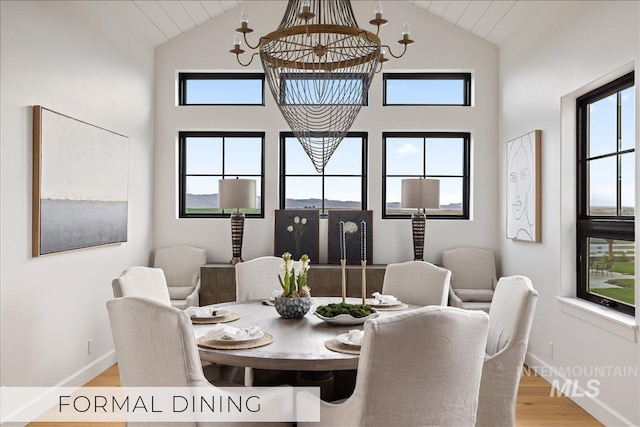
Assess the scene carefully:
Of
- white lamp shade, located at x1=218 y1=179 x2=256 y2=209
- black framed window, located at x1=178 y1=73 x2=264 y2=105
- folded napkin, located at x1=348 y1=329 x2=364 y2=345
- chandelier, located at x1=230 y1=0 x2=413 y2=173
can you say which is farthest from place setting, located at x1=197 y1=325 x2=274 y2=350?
black framed window, located at x1=178 y1=73 x2=264 y2=105

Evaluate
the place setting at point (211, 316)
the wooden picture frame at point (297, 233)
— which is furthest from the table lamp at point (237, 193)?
the place setting at point (211, 316)

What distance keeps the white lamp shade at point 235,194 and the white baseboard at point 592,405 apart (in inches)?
108

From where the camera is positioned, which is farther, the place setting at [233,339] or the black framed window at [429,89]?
the black framed window at [429,89]

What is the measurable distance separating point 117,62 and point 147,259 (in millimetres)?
1816

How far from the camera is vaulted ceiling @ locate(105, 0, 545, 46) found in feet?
14.0

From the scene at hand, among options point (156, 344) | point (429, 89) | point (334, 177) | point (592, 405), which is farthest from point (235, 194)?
point (592, 405)

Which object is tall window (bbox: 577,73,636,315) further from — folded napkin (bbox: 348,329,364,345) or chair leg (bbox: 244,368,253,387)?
chair leg (bbox: 244,368,253,387)

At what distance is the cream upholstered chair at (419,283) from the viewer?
11.1ft

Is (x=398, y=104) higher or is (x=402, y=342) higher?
(x=398, y=104)

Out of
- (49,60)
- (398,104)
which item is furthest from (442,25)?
(49,60)

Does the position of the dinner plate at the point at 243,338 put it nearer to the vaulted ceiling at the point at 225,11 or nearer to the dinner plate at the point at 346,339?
the dinner plate at the point at 346,339

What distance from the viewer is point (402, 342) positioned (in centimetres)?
167

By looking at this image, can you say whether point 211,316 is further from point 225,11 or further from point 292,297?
point 225,11

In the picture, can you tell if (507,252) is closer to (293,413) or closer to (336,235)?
(336,235)
